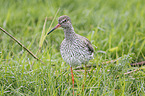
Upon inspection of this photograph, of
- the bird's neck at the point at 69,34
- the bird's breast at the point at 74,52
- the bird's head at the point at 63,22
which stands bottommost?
the bird's breast at the point at 74,52

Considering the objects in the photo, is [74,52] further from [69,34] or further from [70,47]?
[69,34]

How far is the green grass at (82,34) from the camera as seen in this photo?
3.55 meters

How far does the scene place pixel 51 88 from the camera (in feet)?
11.2

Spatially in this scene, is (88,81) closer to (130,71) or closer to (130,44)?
(130,71)

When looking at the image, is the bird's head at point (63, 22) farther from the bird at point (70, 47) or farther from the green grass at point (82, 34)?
the green grass at point (82, 34)

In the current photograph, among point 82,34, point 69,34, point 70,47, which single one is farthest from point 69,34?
point 82,34

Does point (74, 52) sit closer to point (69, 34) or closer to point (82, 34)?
point (69, 34)

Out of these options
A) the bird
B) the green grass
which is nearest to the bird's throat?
the bird

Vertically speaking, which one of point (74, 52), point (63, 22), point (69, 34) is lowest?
point (74, 52)

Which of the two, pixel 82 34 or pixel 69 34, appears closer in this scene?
pixel 69 34

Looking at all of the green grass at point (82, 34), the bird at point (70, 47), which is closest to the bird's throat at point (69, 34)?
the bird at point (70, 47)

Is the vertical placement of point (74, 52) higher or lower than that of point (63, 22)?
lower

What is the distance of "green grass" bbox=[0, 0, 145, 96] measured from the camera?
11.6 ft

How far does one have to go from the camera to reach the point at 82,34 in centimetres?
545
